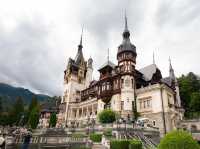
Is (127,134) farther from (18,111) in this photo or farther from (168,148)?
(18,111)

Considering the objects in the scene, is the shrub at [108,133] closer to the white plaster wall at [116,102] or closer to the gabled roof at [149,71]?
the white plaster wall at [116,102]

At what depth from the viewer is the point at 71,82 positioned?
208 feet

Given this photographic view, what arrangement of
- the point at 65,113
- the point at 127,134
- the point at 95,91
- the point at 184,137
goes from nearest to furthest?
the point at 184,137
the point at 127,134
the point at 95,91
the point at 65,113

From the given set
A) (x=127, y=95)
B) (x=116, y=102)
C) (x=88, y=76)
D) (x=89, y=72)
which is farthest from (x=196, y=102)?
(x=89, y=72)

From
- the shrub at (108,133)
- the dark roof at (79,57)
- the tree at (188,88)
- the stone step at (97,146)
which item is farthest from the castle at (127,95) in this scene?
the stone step at (97,146)

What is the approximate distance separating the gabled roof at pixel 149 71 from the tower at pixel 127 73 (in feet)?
15.7

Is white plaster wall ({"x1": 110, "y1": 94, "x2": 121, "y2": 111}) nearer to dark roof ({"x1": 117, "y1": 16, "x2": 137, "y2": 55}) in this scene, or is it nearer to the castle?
the castle

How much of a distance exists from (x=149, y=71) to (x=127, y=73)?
7703 millimetres

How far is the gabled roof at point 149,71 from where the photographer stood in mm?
46362

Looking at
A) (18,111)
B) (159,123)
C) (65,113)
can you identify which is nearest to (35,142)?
(159,123)

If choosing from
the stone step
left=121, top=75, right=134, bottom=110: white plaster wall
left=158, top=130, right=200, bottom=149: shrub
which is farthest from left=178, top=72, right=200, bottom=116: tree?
left=158, top=130, right=200, bottom=149: shrub

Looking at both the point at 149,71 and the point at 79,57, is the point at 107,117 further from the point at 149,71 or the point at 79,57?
the point at 79,57

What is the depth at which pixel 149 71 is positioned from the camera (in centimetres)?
4800

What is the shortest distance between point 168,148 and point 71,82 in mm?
53831
